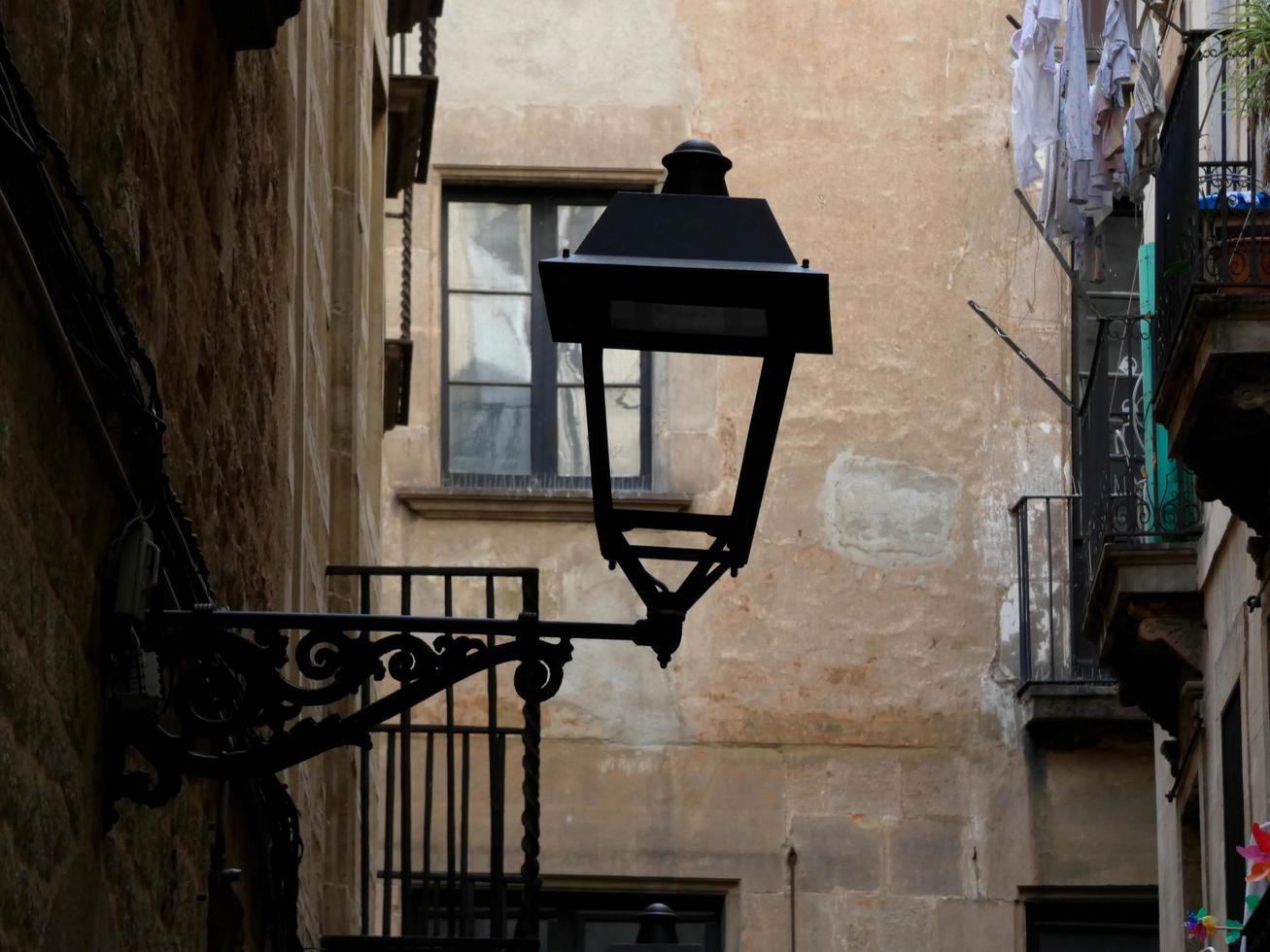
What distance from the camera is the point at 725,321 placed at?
15.2 feet

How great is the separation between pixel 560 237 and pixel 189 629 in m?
14.8

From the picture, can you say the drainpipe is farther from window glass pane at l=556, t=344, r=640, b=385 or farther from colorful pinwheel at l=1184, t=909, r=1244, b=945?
colorful pinwheel at l=1184, t=909, r=1244, b=945

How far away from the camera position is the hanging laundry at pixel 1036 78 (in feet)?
46.5

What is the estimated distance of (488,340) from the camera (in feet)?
63.3

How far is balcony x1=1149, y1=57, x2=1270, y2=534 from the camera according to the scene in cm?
1051

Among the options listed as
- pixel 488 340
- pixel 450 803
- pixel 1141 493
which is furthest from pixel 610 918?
pixel 450 803

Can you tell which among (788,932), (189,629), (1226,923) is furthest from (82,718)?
(788,932)

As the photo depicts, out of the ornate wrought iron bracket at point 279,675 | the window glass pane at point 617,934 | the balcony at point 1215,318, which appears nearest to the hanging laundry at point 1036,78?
the balcony at point 1215,318

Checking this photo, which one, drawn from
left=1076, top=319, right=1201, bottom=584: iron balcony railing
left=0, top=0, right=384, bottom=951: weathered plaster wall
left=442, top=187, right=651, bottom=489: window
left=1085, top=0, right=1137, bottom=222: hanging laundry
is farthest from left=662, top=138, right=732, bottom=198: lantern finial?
left=442, top=187, right=651, bottom=489: window

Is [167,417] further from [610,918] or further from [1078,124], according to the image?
[610,918]

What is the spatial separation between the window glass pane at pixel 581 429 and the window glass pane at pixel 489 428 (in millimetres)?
224

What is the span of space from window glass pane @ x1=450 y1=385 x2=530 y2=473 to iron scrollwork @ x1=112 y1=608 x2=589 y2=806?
1429cm

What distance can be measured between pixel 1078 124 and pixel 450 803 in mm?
4841

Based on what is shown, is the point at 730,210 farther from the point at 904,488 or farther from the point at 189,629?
the point at 904,488
